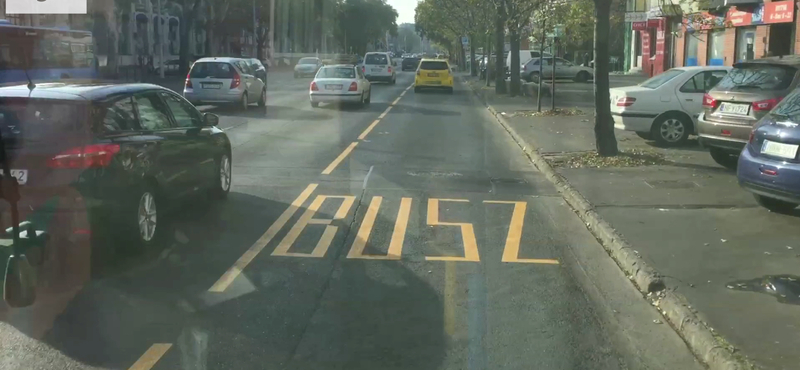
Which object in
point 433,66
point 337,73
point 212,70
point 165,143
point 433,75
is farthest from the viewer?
point 433,66

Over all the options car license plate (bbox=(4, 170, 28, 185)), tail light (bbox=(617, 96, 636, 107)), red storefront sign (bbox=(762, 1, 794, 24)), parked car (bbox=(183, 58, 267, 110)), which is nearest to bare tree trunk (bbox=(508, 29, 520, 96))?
red storefront sign (bbox=(762, 1, 794, 24))

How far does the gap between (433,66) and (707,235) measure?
2978cm

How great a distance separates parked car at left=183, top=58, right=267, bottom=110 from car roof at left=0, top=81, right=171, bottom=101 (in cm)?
1694

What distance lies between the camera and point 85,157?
7.00 metres

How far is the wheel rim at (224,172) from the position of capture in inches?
407

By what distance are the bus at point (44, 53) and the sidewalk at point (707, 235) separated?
48.9ft

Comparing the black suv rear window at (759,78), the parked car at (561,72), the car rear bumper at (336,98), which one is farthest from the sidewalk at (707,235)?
the parked car at (561,72)

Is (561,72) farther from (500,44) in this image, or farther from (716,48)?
(500,44)

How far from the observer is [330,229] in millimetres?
9008

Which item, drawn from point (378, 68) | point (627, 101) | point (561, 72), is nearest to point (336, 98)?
point (627, 101)

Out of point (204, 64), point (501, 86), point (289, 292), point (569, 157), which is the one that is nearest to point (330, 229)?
point (289, 292)

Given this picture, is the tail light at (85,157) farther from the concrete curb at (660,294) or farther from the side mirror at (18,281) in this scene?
the concrete curb at (660,294)

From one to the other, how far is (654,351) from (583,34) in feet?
67.6

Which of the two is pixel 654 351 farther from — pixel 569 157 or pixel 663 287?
pixel 569 157
